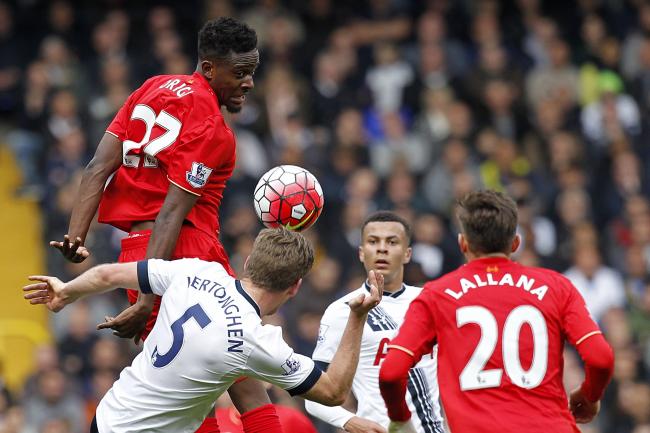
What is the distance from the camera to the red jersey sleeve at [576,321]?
6.20m

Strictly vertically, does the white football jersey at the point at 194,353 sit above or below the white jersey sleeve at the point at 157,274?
below

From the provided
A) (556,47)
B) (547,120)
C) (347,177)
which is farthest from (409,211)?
(556,47)

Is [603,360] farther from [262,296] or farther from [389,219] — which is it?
[389,219]

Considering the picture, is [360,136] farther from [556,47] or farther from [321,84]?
[556,47]

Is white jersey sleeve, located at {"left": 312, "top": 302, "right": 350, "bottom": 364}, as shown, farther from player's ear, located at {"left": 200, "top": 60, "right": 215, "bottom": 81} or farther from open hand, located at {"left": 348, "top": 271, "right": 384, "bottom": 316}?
player's ear, located at {"left": 200, "top": 60, "right": 215, "bottom": 81}

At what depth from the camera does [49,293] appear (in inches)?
259

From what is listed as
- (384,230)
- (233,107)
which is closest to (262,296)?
(233,107)

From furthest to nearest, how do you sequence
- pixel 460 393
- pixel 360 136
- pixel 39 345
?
pixel 360 136 → pixel 39 345 → pixel 460 393

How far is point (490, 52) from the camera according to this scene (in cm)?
1608

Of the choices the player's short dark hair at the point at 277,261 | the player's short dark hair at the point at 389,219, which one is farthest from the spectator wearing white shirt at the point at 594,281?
the player's short dark hair at the point at 277,261

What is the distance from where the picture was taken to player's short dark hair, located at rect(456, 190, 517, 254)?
6.45 meters

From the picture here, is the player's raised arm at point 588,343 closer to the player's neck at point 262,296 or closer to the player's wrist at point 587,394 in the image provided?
the player's wrist at point 587,394

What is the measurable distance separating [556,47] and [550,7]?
1878 millimetres

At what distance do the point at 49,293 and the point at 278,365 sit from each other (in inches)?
50.0
